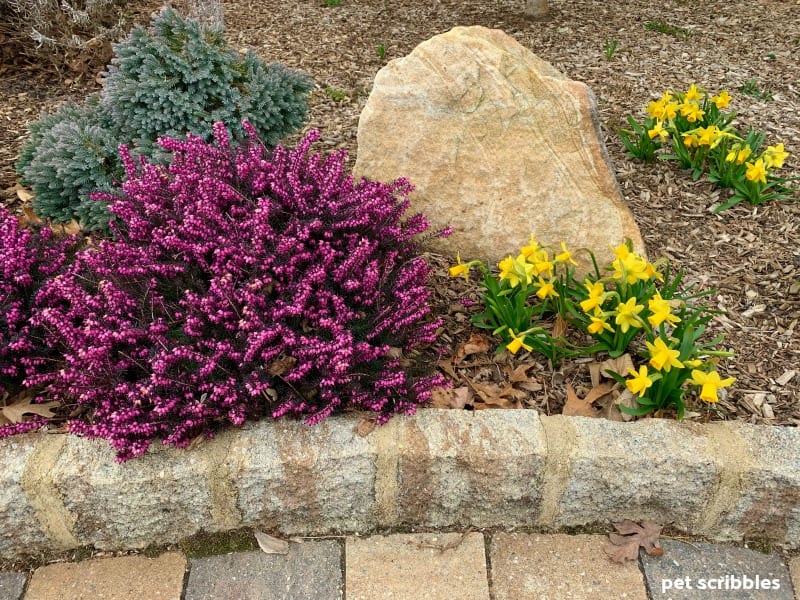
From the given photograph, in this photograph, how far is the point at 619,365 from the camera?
103 inches

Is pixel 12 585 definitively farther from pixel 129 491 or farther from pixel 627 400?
pixel 627 400

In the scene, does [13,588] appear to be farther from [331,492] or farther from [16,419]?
[331,492]

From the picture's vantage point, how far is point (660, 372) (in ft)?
7.86

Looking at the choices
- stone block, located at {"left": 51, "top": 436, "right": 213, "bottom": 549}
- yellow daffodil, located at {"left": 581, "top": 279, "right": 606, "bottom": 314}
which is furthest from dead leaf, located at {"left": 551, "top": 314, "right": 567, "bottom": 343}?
stone block, located at {"left": 51, "top": 436, "right": 213, "bottom": 549}

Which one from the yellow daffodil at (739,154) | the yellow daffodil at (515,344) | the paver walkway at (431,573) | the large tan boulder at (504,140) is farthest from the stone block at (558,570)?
the yellow daffodil at (739,154)

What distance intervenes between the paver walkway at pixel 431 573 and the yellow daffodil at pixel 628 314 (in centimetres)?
77

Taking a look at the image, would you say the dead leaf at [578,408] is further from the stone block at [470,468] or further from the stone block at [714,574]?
the stone block at [714,574]

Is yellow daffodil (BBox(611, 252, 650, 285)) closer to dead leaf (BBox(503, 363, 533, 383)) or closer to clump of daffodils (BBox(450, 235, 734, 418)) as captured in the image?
clump of daffodils (BBox(450, 235, 734, 418))

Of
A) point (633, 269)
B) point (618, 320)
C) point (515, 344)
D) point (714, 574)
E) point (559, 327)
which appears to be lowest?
point (714, 574)

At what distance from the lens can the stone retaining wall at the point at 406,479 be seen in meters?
2.15

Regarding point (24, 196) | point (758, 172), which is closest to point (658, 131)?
point (758, 172)

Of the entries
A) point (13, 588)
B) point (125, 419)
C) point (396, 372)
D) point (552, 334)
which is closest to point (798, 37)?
point (552, 334)

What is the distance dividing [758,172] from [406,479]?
8.07ft

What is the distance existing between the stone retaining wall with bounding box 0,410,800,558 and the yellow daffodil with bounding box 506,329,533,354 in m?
0.29
